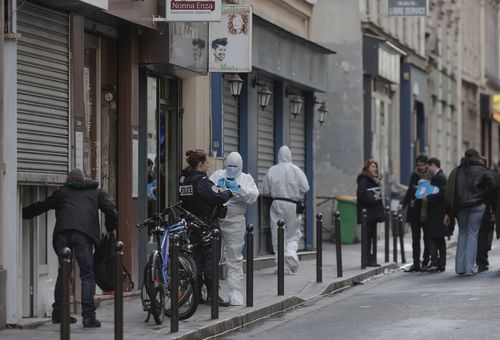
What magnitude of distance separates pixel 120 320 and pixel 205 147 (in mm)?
9434

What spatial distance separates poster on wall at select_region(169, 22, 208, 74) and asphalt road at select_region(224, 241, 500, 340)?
347cm

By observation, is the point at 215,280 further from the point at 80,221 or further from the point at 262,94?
the point at 262,94

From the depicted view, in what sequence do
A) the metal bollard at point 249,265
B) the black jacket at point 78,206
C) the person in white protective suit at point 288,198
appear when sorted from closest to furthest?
1. the black jacket at point 78,206
2. the metal bollard at point 249,265
3. the person in white protective suit at point 288,198

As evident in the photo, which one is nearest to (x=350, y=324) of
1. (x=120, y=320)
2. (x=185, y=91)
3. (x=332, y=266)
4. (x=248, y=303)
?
(x=248, y=303)

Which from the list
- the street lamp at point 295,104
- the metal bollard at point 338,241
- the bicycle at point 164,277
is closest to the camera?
the bicycle at point 164,277

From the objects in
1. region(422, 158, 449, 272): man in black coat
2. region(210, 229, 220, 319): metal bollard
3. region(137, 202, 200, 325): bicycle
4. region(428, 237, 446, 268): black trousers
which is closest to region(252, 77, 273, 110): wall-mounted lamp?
region(422, 158, 449, 272): man in black coat

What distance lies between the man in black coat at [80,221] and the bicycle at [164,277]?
0.55 m

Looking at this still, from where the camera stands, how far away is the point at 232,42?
20.2 metres

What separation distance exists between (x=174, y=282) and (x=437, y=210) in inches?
380

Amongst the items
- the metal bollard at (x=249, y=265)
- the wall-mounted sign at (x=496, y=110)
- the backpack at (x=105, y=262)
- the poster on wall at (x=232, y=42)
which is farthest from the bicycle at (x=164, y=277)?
the wall-mounted sign at (x=496, y=110)

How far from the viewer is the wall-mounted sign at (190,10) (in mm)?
16578

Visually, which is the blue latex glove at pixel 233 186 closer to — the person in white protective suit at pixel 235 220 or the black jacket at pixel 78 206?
the person in white protective suit at pixel 235 220

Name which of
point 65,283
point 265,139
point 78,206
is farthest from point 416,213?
point 65,283

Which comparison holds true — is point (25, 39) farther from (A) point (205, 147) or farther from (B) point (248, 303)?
(A) point (205, 147)
